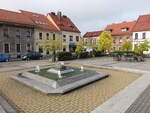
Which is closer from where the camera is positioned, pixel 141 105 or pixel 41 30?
pixel 141 105

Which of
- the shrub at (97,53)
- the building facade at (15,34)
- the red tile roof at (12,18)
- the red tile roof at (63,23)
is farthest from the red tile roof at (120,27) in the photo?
the red tile roof at (12,18)

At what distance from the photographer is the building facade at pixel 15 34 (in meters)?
23.0

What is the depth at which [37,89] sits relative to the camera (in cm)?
628

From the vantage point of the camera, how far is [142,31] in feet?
106

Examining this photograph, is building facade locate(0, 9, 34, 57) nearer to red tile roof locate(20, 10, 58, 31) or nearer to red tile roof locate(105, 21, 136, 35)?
red tile roof locate(20, 10, 58, 31)

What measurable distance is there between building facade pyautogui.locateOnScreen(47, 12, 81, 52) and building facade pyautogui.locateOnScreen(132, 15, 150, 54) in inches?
641

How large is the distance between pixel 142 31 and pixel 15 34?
3051 centimetres

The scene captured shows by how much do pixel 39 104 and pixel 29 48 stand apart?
938 inches

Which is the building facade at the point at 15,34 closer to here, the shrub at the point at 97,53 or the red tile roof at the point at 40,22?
the red tile roof at the point at 40,22

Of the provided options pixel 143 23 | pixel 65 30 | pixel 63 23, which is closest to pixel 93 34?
pixel 63 23

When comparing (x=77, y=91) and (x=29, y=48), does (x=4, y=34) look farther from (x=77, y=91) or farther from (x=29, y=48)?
(x=77, y=91)

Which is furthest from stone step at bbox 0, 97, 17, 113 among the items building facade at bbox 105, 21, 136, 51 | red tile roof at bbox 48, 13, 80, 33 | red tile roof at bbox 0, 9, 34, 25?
building facade at bbox 105, 21, 136, 51

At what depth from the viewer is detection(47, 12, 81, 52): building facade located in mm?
33438

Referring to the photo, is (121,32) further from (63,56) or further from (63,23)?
(63,56)
